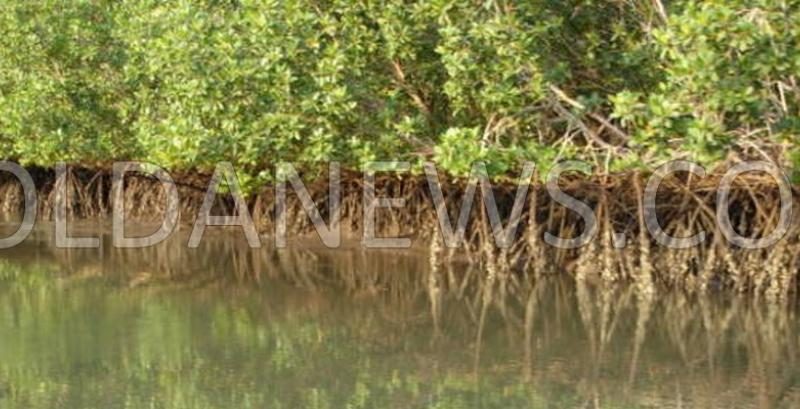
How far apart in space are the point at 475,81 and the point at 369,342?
1.89 meters

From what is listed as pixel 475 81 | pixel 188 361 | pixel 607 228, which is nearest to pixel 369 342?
pixel 188 361

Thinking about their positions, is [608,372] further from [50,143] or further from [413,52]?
[50,143]

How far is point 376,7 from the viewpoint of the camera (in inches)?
344

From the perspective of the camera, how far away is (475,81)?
8.48 meters

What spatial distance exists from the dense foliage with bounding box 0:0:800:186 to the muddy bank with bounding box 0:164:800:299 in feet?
2.19

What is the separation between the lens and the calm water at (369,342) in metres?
6.22

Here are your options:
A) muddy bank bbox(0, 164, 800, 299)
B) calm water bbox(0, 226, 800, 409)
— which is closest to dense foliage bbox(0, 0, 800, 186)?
muddy bank bbox(0, 164, 800, 299)

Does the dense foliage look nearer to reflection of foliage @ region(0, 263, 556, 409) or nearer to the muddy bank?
the muddy bank

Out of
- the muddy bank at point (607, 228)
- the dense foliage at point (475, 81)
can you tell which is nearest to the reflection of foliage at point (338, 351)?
the muddy bank at point (607, 228)

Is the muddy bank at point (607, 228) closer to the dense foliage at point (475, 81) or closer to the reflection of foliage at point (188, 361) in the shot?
the dense foliage at point (475, 81)

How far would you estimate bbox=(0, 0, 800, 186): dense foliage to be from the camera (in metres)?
6.72

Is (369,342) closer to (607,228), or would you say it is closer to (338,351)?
(338,351)

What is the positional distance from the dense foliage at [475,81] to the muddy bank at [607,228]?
0.67m

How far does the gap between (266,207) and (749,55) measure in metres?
7.49
